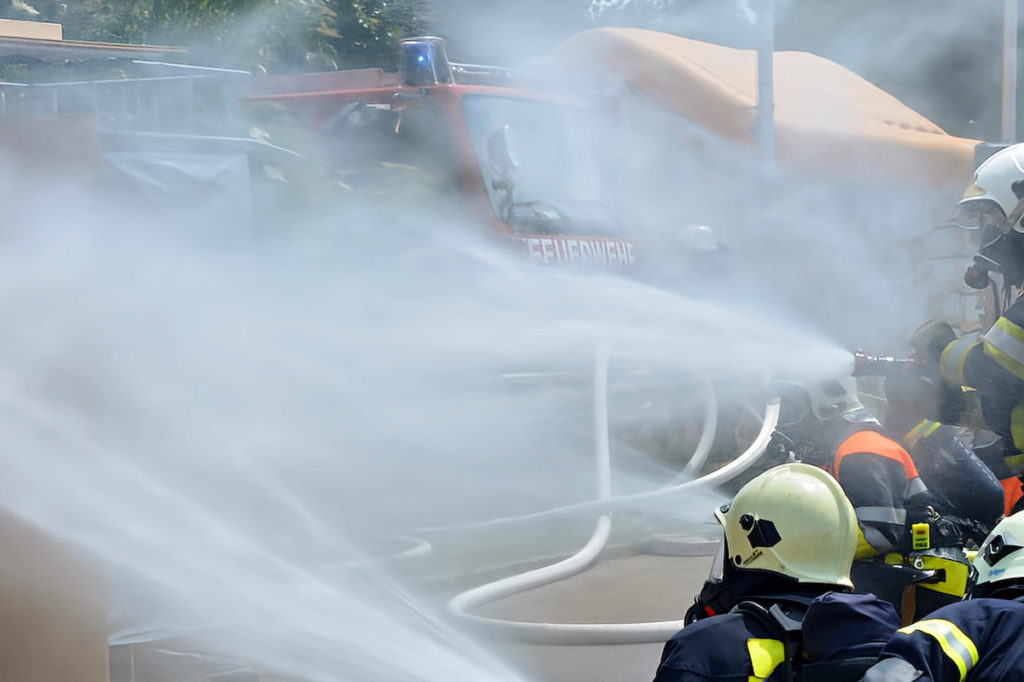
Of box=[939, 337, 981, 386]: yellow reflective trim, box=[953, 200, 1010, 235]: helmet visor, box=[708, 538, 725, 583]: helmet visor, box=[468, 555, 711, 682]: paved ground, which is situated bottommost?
box=[468, 555, 711, 682]: paved ground

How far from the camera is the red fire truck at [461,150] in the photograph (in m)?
7.75

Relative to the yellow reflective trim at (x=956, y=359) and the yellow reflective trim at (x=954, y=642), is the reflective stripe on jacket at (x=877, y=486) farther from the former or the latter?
the yellow reflective trim at (x=954, y=642)

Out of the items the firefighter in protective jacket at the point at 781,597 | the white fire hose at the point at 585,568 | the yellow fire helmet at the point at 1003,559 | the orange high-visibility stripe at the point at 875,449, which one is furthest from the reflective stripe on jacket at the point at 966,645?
the white fire hose at the point at 585,568

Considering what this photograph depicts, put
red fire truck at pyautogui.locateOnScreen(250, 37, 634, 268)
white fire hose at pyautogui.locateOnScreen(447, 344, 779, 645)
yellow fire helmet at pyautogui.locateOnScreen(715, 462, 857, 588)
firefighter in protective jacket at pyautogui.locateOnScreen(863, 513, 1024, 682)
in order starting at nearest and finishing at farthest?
firefighter in protective jacket at pyautogui.locateOnScreen(863, 513, 1024, 682) < yellow fire helmet at pyautogui.locateOnScreen(715, 462, 857, 588) < white fire hose at pyautogui.locateOnScreen(447, 344, 779, 645) < red fire truck at pyautogui.locateOnScreen(250, 37, 634, 268)

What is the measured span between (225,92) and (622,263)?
3.04m

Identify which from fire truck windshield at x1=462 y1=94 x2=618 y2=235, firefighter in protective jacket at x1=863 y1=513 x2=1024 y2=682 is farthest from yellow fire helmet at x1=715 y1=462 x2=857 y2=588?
fire truck windshield at x1=462 y1=94 x2=618 y2=235

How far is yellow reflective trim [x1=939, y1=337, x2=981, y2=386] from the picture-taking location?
3924mm

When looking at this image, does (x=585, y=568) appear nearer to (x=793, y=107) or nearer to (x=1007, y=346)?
(x=1007, y=346)

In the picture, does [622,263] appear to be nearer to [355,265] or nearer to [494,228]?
[494,228]

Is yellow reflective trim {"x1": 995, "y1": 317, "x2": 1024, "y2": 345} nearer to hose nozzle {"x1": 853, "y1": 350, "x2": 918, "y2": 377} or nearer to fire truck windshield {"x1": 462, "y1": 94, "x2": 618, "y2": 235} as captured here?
hose nozzle {"x1": 853, "y1": 350, "x2": 918, "y2": 377}

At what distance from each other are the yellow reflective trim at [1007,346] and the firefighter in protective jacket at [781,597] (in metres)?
1.38

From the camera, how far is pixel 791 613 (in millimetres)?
2566

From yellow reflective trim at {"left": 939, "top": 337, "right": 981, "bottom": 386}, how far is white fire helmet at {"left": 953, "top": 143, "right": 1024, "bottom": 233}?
0.47m

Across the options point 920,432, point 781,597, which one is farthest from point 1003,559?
point 920,432
